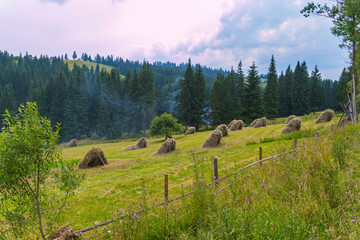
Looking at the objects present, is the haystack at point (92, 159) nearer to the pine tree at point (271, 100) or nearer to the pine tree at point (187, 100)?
the pine tree at point (187, 100)

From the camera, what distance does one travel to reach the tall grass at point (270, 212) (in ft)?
11.1

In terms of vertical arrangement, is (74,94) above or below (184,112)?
above

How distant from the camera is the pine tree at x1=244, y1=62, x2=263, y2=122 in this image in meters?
51.8

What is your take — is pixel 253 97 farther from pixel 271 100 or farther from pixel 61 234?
pixel 61 234

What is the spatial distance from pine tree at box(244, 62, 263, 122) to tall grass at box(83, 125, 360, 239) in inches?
1892

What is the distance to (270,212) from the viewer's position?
13.1 feet

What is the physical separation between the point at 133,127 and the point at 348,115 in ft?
189

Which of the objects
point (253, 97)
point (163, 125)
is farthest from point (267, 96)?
point (163, 125)

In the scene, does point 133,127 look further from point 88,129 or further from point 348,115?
point 348,115

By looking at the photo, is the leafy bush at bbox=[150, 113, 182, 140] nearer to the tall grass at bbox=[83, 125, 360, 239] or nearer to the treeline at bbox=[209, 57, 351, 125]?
the treeline at bbox=[209, 57, 351, 125]

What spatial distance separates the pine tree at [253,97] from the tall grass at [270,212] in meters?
48.0

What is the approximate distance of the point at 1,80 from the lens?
97.4m

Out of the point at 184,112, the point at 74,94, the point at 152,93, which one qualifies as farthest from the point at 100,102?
the point at 184,112

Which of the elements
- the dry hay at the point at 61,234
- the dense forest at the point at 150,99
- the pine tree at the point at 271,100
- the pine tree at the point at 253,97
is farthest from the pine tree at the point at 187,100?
the dry hay at the point at 61,234
